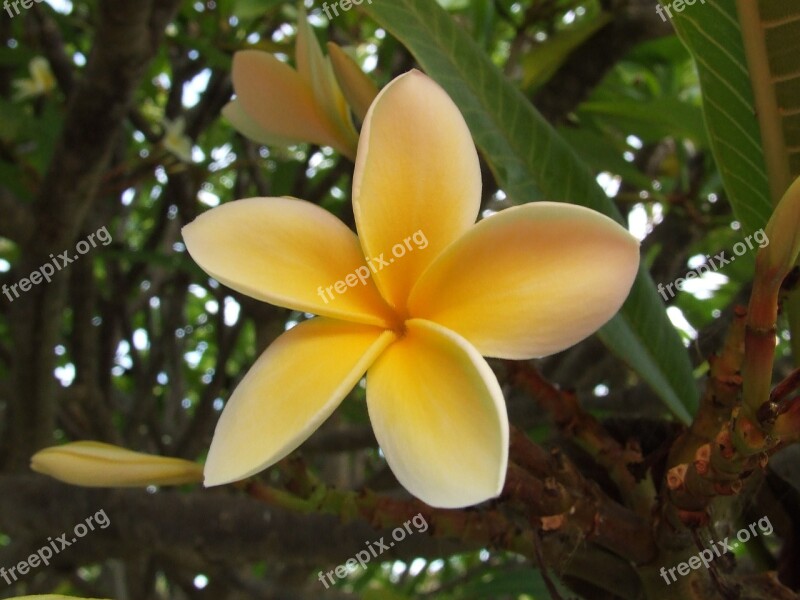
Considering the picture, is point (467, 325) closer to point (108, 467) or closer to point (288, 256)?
point (288, 256)

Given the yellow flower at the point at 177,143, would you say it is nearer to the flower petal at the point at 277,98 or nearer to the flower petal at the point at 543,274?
the flower petal at the point at 277,98

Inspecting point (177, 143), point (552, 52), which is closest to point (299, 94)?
point (552, 52)

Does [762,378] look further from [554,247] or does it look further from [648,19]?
[648,19]

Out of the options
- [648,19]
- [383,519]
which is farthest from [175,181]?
[383,519]

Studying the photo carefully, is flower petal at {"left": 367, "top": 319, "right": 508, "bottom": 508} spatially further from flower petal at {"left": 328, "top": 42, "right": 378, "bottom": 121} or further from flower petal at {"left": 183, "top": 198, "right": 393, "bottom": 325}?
flower petal at {"left": 328, "top": 42, "right": 378, "bottom": 121}

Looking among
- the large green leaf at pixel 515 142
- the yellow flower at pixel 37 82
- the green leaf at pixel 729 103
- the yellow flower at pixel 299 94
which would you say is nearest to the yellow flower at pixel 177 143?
the yellow flower at pixel 37 82
